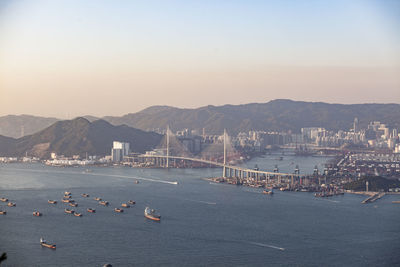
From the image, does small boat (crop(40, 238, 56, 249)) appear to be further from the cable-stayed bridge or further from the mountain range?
the mountain range

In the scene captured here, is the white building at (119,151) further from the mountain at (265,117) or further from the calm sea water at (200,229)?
the mountain at (265,117)

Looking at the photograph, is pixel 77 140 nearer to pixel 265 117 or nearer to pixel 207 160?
pixel 207 160

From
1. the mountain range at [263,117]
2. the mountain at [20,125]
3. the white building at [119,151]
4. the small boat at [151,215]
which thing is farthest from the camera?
the mountain range at [263,117]

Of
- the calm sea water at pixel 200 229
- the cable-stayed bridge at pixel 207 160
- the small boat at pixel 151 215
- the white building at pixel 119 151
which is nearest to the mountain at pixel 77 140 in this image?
the white building at pixel 119 151

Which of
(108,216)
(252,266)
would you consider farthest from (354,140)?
(252,266)

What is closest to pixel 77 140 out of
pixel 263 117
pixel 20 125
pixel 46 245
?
pixel 20 125
